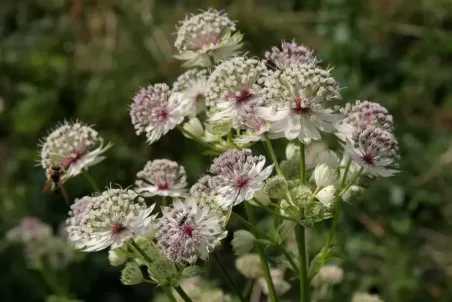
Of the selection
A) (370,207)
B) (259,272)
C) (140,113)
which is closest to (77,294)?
(370,207)

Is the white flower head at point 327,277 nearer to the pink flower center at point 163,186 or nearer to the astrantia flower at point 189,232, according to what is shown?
the pink flower center at point 163,186

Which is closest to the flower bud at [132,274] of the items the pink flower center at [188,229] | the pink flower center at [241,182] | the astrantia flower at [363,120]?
the pink flower center at [188,229]

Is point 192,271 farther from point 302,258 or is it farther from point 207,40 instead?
point 207,40

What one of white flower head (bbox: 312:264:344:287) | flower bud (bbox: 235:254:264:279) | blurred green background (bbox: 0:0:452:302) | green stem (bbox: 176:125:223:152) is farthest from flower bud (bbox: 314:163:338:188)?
blurred green background (bbox: 0:0:452:302)

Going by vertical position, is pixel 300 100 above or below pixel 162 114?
above

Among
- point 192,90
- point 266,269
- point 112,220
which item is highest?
point 192,90

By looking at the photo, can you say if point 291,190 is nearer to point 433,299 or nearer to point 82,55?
point 433,299

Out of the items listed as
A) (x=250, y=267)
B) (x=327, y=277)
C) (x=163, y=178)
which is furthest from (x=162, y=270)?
(x=327, y=277)

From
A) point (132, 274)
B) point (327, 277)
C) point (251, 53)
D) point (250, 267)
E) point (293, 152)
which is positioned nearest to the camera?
point (132, 274)

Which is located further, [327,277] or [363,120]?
[327,277]
